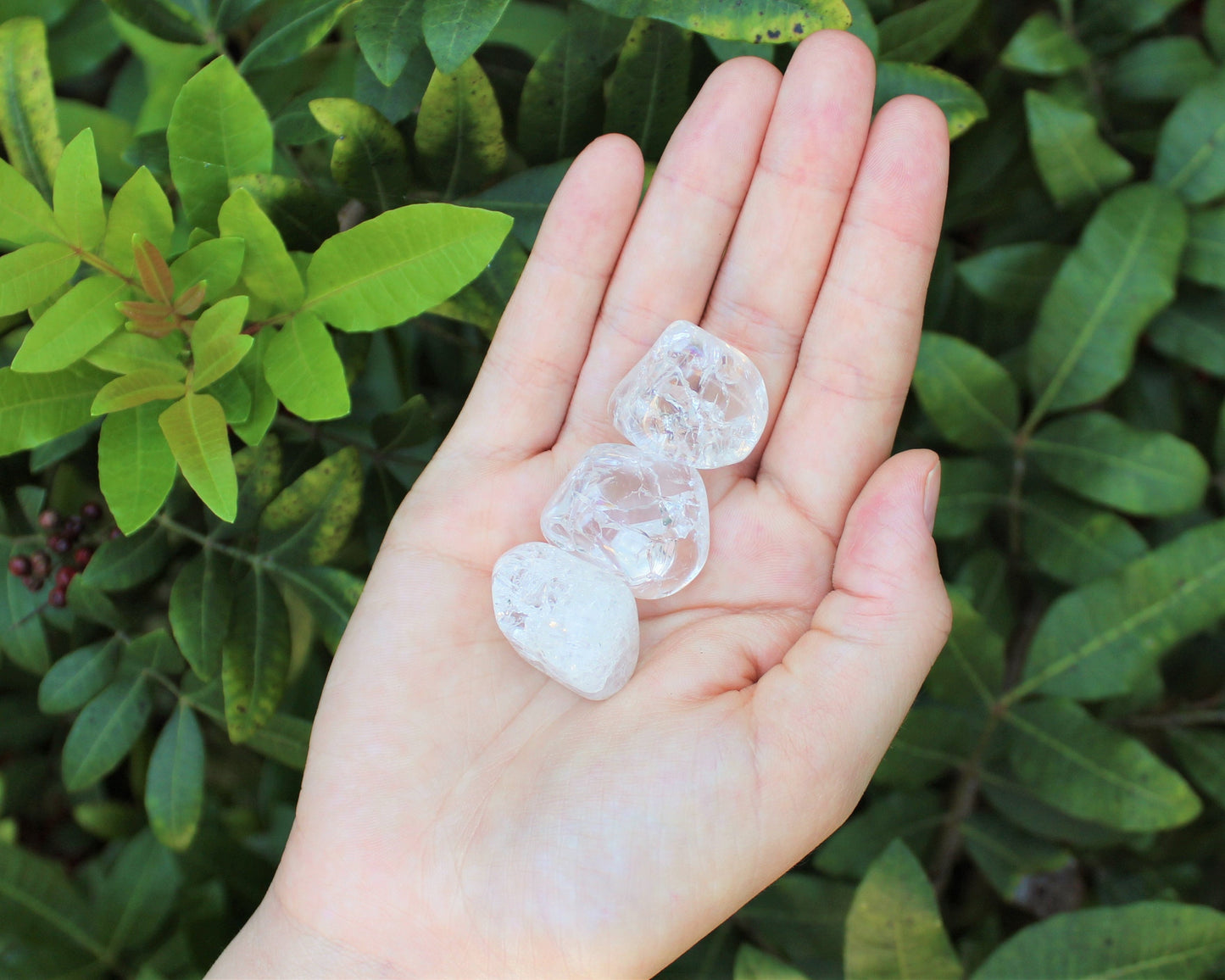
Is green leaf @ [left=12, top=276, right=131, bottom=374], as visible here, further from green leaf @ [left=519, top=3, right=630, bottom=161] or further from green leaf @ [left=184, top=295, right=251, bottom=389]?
green leaf @ [left=519, top=3, right=630, bottom=161]

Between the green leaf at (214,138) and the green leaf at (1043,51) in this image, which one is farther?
the green leaf at (1043,51)

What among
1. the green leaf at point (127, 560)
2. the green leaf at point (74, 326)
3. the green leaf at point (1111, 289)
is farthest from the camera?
the green leaf at point (1111, 289)

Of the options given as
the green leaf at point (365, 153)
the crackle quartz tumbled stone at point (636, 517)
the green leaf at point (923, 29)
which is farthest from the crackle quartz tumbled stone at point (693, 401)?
the green leaf at point (923, 29)

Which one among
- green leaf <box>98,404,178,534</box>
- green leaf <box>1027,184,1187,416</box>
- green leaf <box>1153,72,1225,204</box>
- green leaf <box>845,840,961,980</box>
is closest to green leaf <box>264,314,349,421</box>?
green leaf <box>98,404,178,534</box>

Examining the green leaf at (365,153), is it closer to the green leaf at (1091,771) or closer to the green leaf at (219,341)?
the green leaf at (219,341)

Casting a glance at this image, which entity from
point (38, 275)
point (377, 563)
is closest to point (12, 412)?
point (38, 275)

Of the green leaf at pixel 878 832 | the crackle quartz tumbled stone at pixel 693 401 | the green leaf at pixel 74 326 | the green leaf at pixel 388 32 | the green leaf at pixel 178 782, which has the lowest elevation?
the green leaf at pixel 878 832

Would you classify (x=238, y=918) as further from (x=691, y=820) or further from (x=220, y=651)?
(x=691, y=820)
